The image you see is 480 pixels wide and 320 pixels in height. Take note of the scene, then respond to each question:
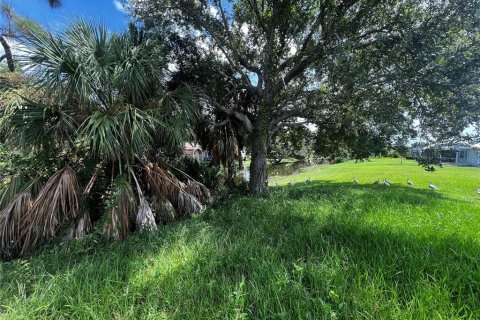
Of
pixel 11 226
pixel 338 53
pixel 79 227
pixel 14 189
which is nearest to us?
pixel 11 226

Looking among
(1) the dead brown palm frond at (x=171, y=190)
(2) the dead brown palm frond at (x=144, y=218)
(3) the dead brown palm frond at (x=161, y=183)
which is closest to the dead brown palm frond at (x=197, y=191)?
(1) the dead brown palm frond at (x=171, y=190)

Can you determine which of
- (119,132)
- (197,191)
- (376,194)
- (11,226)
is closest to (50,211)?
(11,226)

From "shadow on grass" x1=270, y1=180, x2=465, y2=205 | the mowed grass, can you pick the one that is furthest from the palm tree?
"shadow on grass" x1=270, y1=180, x2=465, y2=205

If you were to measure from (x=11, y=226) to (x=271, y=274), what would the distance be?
3961 millimetres

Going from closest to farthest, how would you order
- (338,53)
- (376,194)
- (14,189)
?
(14,189), (338,53), (376,194)

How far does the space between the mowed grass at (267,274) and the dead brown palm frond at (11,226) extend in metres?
0.73

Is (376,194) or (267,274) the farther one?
(376,194)

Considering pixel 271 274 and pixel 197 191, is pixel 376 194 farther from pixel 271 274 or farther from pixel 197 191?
pixel 271 274

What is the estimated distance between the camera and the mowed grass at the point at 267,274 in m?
1.84

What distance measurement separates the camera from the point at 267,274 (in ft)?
7.29

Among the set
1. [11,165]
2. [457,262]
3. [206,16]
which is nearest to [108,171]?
[11,165]

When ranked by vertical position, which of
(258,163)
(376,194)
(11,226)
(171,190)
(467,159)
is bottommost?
(467,159)

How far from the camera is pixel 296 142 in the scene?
10.4 m

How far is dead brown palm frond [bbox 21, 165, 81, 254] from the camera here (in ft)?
11.7
